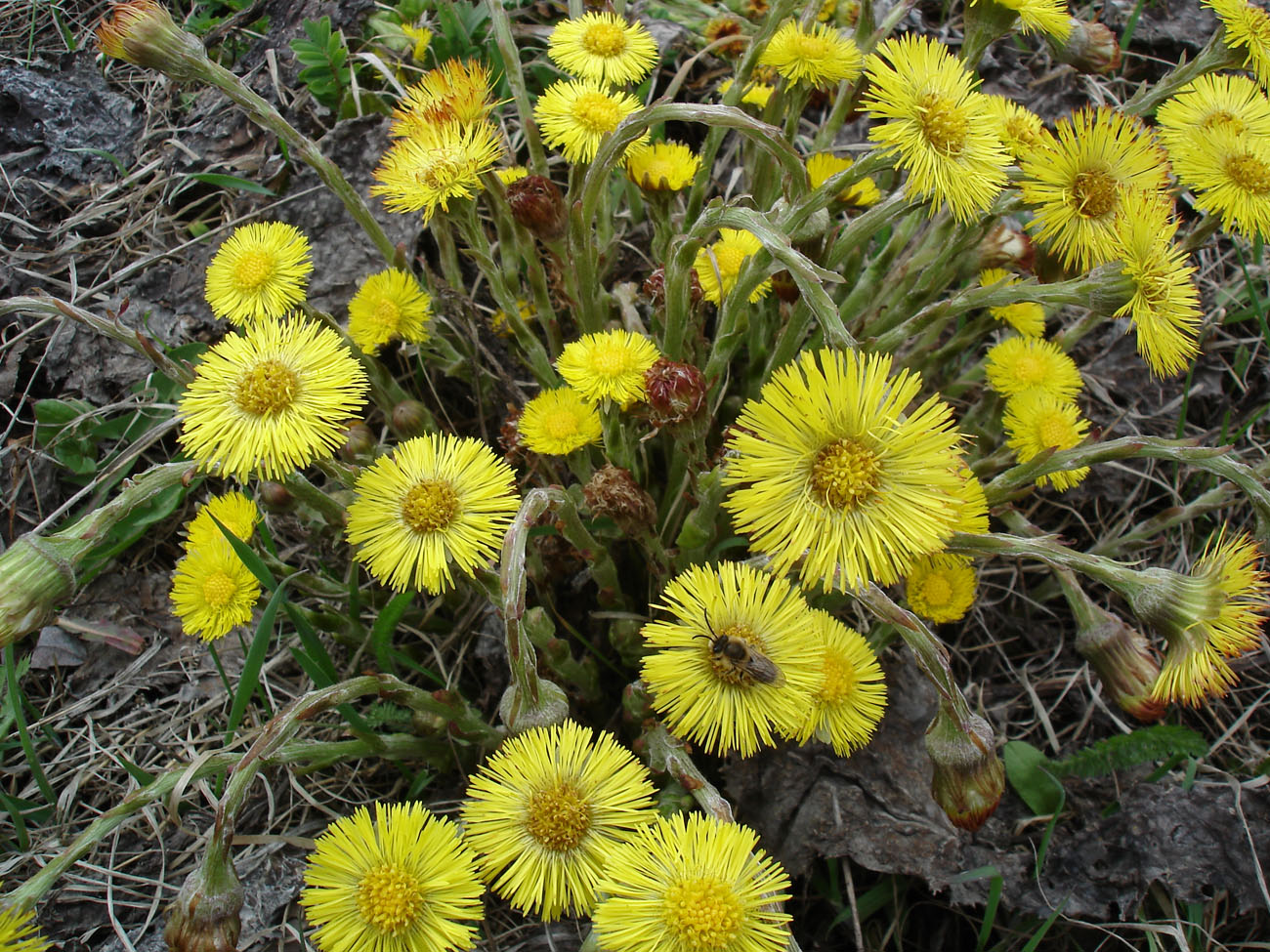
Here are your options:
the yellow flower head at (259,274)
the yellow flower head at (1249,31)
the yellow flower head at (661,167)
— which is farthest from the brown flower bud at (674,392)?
the yellow flower head at (1249,31)

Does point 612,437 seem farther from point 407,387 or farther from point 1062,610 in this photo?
point 1062,610

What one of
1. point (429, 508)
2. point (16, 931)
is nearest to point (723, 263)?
point (429, 508)

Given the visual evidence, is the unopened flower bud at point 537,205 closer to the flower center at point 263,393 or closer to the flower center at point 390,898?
the flower center at point 263,393

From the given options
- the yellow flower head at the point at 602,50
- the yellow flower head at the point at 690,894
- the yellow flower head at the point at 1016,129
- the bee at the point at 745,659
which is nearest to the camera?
the yellow flower head at the point at 690,894

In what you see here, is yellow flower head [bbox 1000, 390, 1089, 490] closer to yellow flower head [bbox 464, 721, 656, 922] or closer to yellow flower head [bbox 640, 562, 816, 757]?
yellow flower head [bbox 640, 562, 816, 757]

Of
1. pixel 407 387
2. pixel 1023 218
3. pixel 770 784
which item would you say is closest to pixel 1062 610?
pixel 770 784
